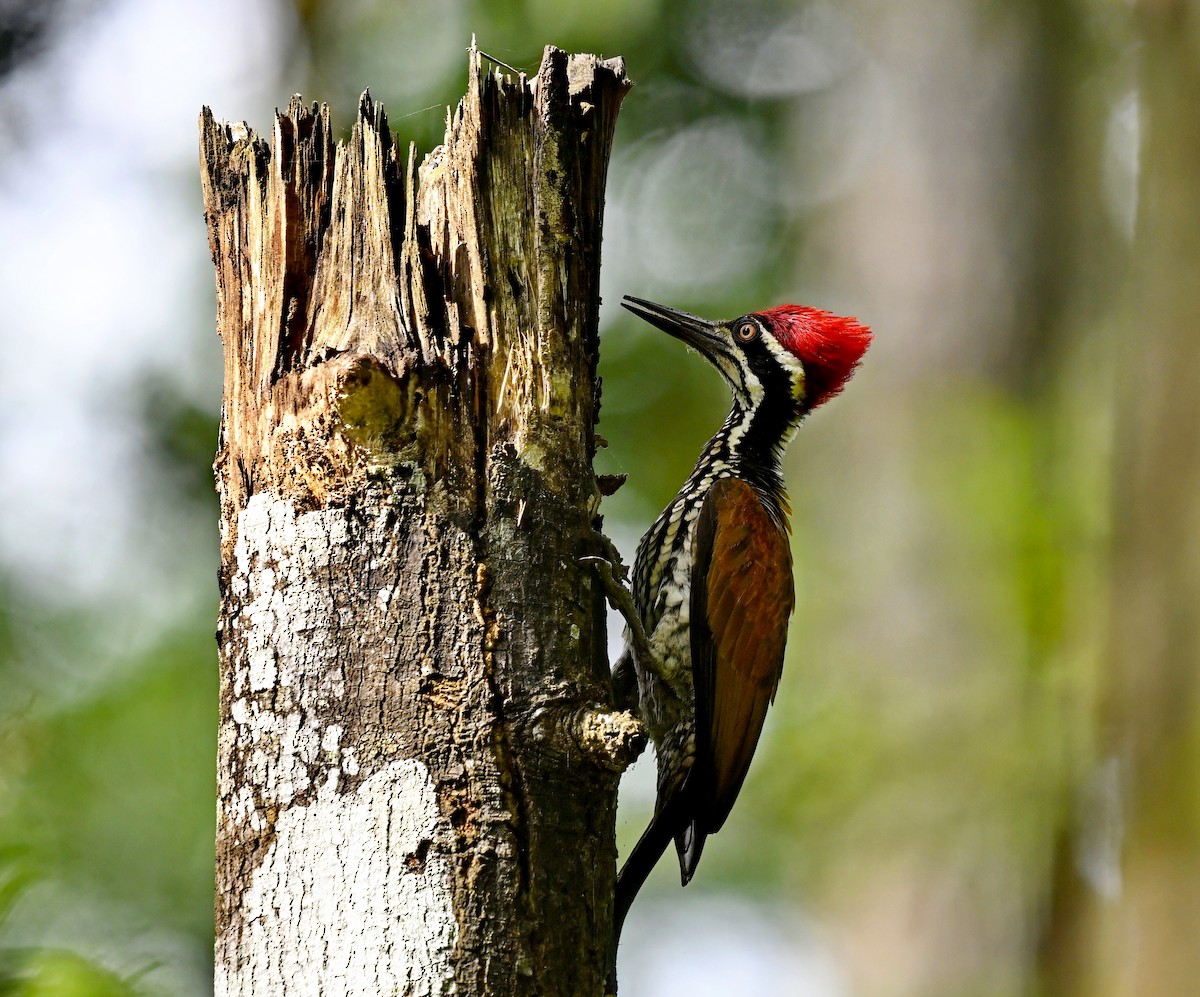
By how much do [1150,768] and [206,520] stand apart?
4445 mm

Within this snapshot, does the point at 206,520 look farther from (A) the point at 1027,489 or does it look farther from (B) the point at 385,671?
(A) the point at 1027,489

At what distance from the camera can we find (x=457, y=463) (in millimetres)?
2139

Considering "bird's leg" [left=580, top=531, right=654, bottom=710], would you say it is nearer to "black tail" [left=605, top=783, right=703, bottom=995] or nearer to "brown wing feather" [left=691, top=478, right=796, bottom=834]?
"brown wing feather" [left=691, top=478, right=796, bottom=834]

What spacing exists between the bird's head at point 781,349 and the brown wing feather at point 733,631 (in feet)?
1.62

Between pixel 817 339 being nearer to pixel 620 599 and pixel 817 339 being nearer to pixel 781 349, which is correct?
pixel 781 349

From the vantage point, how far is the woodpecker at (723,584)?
362cm

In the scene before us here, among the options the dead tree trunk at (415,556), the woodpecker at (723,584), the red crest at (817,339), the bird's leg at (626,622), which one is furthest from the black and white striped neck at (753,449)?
the dead tree trunk at (415,556)

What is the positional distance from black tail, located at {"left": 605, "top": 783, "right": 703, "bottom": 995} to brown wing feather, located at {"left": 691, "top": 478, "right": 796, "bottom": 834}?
0.07m

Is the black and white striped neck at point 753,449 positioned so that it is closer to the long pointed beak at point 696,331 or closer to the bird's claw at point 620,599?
the long pointed beak at point 696,331

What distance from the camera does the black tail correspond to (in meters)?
3.25

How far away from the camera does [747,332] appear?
13.6 ft

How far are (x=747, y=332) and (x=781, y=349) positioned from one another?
15 cm

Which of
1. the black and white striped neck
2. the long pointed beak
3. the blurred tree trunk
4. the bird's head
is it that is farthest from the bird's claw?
the blurred tree trunk

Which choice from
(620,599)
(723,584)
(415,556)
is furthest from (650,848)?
(415,556)
